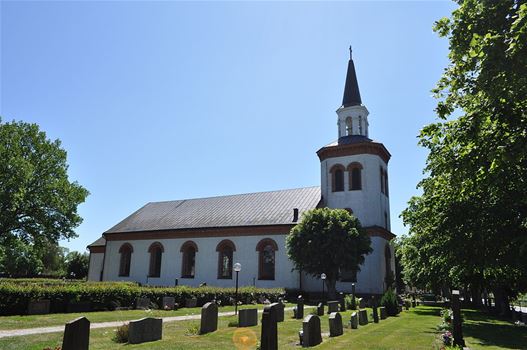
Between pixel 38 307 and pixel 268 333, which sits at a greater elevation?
pixel 268 333

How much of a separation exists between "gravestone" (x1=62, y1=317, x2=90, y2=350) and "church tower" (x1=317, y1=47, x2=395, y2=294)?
2921 centimetres

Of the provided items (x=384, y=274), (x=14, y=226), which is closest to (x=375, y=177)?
(x=384, y=274)

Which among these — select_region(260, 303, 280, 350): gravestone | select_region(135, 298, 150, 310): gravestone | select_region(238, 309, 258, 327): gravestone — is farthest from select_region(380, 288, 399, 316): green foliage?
select_region(260, 303, 280, 350): gravestone

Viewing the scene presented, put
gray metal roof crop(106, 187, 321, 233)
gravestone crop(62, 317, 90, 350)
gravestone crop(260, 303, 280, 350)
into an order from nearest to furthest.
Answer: gravestone crop(62, 317, 90, 350) → gravestone crop(260, 303, 280, 350) → gray metal roof crop(106, 187, 321, 233)

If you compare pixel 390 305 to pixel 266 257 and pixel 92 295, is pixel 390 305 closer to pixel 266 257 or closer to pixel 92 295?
pixel 266 257

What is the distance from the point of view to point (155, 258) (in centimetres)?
4275

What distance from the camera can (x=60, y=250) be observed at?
295 feet

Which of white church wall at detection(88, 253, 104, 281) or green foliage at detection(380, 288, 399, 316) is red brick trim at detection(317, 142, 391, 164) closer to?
green foliage at detection(380, 288, 399, 316)

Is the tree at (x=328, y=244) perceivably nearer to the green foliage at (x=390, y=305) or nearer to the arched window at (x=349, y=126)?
the green foliage at (x=390, y=305)

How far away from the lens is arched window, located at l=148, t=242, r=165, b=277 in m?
42.1

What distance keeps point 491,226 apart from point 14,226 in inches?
1503

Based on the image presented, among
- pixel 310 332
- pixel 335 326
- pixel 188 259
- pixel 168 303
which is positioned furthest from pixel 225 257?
pixel 310 332

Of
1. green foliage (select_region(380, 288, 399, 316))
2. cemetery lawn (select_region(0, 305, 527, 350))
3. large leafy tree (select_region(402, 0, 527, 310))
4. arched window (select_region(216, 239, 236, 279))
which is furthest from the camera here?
arched window (select_region(216, 239, 236, 279))

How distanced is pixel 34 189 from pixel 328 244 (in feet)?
92.1
